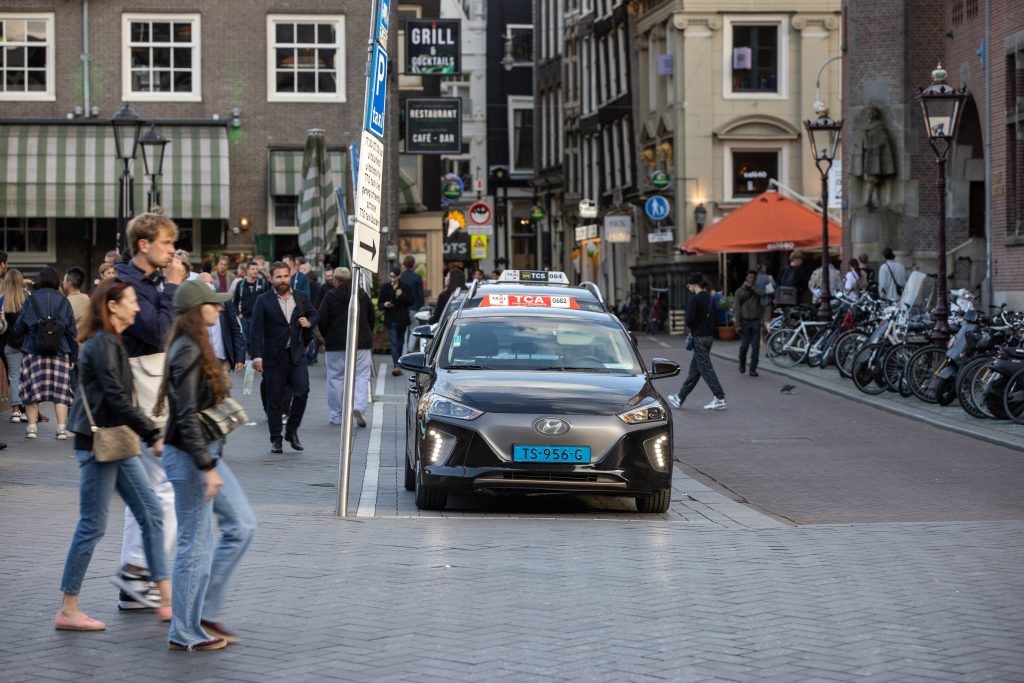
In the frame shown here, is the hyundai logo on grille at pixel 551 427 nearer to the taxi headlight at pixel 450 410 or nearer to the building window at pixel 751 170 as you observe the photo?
the taxi headlight at pixel 450 410

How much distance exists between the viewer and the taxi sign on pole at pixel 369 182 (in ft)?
38.2

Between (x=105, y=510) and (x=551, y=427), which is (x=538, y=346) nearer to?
(x=551, y=427)

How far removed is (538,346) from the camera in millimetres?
13094

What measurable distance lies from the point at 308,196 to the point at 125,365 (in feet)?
78.4

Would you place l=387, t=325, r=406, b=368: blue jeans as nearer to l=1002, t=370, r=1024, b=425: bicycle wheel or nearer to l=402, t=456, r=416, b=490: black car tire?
l=1002, t=370, r=1024, b=425: bicycle wheel

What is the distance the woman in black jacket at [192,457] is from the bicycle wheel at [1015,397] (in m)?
13.4

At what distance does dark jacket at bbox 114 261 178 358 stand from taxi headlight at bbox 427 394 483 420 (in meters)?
3.23

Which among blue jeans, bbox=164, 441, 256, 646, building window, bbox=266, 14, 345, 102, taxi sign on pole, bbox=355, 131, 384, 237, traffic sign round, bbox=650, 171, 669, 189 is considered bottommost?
blue jeans, bbox=164, 441, 256, 646

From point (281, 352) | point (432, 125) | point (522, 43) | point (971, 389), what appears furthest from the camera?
point (522, 43)

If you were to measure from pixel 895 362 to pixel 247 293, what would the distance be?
10.5 meters

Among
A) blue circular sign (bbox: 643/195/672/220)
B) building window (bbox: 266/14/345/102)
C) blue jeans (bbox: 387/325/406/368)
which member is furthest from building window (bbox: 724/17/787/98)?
blue jeans (bbox: 387/325/406/368)

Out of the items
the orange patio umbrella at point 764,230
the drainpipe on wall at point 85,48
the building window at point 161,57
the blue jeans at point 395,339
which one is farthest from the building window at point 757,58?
the blue jeans at point 395,339

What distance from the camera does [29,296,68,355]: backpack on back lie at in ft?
56.0

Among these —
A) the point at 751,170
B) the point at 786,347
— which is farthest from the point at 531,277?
the point at 751,170
